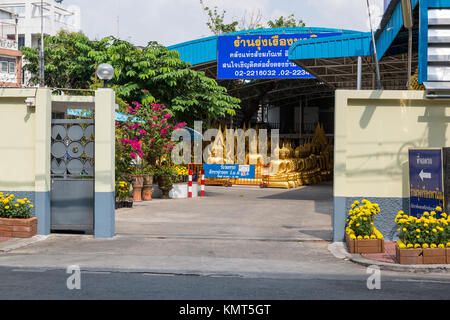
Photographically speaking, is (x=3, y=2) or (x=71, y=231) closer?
(x=71, y=231)

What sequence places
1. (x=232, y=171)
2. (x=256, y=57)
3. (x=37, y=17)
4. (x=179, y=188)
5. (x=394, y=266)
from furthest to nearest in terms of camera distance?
(x=37, y=17) → (x=256, y=57) → (x=232, y=171) → (x=179, y=188) → (x=394, y=266)

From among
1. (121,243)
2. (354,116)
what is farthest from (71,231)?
(354,116)

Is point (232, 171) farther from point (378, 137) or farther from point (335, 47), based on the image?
point (378, 137)

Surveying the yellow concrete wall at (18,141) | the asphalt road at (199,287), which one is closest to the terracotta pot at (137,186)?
the yellow concrete wall at (18,141)

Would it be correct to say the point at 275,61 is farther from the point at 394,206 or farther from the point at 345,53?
the point at 394,206

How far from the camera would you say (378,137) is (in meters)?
11.5

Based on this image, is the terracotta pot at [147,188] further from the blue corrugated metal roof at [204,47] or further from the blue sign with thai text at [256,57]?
the blue corrugated metal roof at [204,47]

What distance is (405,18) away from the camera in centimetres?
1224

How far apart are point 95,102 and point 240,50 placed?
65.4 ft

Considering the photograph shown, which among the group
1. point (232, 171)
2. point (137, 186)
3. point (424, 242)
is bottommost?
point (424, 242)

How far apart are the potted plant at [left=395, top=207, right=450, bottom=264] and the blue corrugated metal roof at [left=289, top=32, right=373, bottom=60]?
36.3ft

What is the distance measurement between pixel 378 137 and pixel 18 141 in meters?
7.65

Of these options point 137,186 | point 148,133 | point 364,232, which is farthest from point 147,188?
point 364,232

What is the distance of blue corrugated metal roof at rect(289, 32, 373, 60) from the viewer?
19.6 meters
